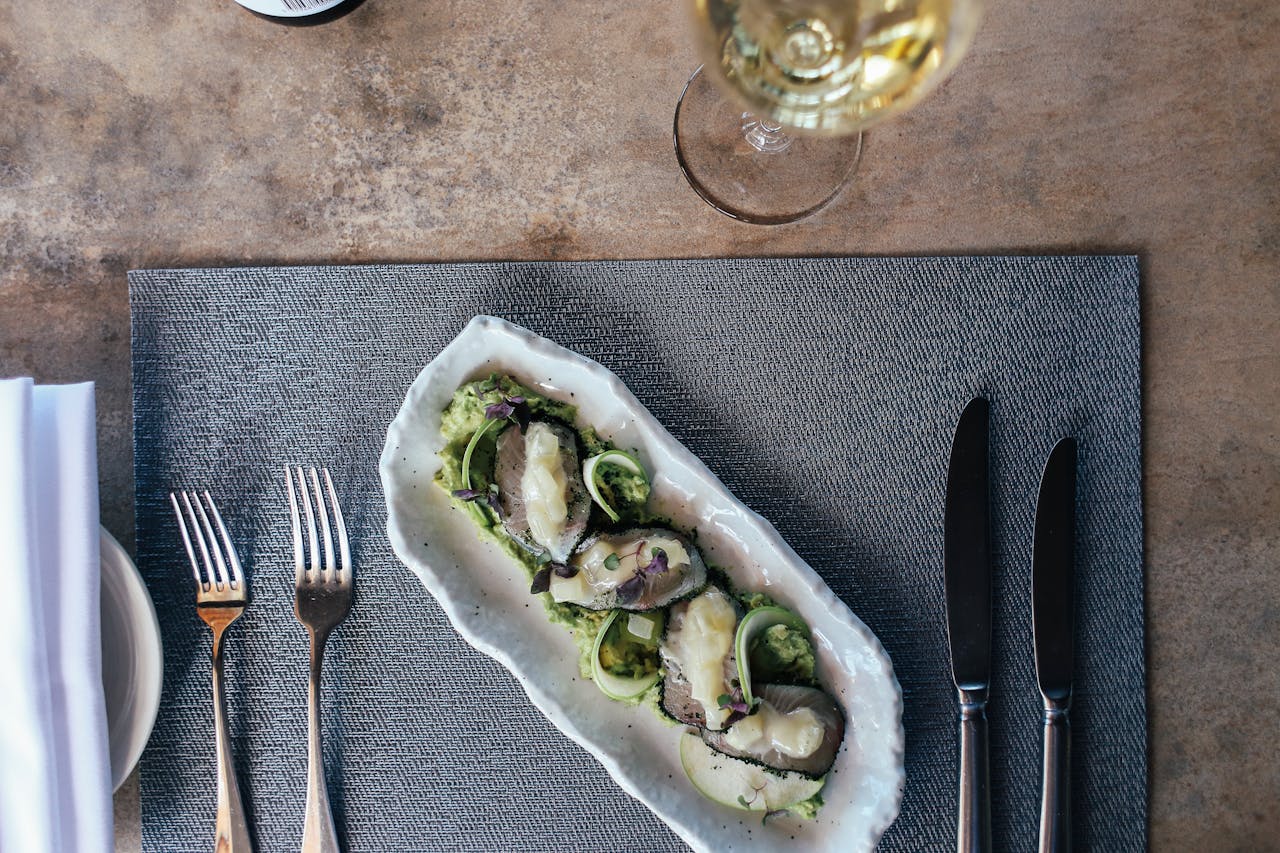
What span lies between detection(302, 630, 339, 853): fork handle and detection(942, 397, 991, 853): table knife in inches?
38.9

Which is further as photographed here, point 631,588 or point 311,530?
point 311,530

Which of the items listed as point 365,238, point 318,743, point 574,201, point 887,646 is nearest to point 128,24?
point 365,238

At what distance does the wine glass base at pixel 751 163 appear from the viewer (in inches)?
51.9

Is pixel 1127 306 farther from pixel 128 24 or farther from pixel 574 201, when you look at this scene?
pixel 128 24

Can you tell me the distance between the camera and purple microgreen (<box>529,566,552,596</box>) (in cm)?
122

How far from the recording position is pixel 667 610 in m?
1.23

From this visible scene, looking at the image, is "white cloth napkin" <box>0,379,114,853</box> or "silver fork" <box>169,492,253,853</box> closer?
"white cloth napkin" <box>0,379,114,853</box>

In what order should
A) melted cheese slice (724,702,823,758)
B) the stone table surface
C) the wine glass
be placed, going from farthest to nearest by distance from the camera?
1. the stone table surface
2. melted cheese slice (724,702,823,758)
3. the wine glass

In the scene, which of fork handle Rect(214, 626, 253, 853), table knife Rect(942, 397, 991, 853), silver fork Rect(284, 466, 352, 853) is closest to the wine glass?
table knife Rect(942, 397, 991, 853)

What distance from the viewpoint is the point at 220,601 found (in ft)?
4.34

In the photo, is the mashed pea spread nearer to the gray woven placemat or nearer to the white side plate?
the gray woven placemat

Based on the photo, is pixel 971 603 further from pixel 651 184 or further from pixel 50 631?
pixel 50 631

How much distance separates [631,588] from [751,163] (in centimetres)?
69

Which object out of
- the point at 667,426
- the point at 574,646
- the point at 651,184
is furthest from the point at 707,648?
the point at 651,184
